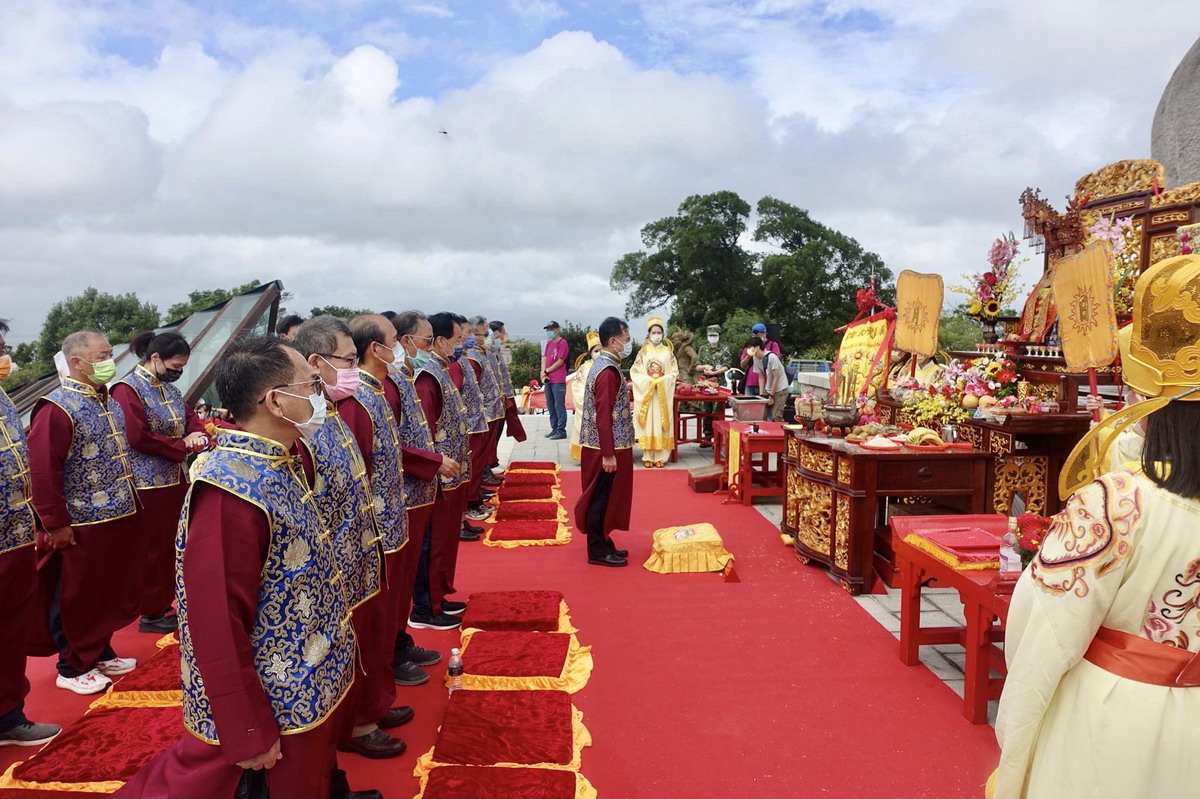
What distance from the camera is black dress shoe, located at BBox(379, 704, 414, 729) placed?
3193mm

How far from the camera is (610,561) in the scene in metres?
5.50

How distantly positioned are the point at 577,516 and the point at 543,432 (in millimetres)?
6821

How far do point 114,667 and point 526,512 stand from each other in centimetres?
364

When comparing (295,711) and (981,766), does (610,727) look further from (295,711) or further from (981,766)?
(295,711)

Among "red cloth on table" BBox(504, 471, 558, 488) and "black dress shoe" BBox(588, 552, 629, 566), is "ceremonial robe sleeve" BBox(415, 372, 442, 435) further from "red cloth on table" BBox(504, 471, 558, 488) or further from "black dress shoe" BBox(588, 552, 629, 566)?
"red cloth on table" BBox(504, 471, 558, 488)

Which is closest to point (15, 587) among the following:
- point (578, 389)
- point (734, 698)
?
point (734, 698)

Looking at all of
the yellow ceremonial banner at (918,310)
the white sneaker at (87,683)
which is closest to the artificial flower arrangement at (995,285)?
the yellow ceremonial banner at (918,310)

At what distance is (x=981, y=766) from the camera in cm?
287

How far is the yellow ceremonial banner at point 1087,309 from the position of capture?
3.32 metres

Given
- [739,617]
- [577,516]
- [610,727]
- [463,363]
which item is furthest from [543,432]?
[610,727]

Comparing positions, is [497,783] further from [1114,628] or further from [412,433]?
[1114,628]

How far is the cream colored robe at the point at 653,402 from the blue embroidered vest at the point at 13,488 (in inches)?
266

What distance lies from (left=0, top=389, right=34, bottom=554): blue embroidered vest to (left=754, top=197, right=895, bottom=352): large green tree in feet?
65.0

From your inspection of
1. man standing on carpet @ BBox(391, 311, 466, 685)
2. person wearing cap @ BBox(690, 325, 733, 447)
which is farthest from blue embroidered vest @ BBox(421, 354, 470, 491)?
person wearing cap @ BBox(690, 325, 733, 447)
